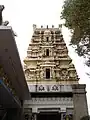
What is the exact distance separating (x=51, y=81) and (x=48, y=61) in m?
2.56

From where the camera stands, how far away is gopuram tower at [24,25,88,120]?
898 inches

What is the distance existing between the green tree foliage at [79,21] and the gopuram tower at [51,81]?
12555 millimetres

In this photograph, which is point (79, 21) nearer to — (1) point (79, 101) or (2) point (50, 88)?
(1) point (79, 101)

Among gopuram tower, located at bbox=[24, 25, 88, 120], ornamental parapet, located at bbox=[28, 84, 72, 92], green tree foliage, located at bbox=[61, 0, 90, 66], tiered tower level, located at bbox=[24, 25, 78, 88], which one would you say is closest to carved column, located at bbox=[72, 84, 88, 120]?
gopuram tower, located at bbox=[24, 25, 88, 120]

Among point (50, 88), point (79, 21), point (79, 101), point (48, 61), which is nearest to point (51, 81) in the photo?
point (50, 88)

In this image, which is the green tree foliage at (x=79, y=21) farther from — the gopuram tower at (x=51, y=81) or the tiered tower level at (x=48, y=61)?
the tiered tower level at (x=48, y=61)

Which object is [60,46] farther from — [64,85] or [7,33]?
[7,33]

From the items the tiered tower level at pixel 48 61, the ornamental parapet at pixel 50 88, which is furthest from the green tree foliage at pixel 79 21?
the tiered tower level at pixel 48 61

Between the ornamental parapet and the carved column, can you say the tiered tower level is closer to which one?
the ornamental parapet

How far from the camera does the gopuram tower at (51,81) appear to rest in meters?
22.8

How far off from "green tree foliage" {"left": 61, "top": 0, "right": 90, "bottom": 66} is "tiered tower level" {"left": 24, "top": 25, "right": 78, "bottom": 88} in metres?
16.5

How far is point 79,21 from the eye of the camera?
9.38 meters

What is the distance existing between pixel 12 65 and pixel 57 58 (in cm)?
1419

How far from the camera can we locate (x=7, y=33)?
10.6 meters
